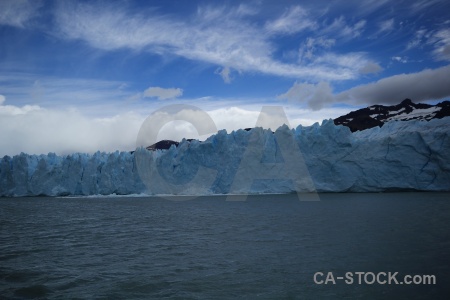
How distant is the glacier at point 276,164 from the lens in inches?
1191

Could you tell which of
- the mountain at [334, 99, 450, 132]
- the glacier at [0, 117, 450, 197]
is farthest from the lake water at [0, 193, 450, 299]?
the mountain at [334, 99, 450, 132]

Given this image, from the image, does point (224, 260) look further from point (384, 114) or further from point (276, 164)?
point (384, 114)

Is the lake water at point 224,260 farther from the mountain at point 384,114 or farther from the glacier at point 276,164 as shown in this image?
the mountain at point 384,114

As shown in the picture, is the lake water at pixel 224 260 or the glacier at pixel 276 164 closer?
the lake water at pixel 224 260

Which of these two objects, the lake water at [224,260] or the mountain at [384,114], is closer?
the lake water at [224,260]

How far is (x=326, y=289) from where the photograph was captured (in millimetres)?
5883

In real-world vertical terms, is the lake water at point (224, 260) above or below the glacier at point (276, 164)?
below

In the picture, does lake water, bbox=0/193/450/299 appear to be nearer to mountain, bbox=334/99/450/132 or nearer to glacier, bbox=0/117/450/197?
glacier, bbox=0/117/450/197

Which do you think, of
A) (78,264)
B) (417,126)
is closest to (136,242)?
(78,264)

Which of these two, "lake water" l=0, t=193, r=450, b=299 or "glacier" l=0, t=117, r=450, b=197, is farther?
"glacier" l=0, t=117, r=450, b=197

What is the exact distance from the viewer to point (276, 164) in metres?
33.8

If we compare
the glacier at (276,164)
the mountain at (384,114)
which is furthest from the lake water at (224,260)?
the mountain at (384,114)

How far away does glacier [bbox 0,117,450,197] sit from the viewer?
30.2m

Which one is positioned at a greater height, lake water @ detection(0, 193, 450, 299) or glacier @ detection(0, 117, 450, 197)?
glacier @ detection(0, 117, 450, 197)
